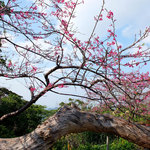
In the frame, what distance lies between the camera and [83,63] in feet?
11.6

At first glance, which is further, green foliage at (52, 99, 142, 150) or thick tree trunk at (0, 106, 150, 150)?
green foliage at (52, 99, 142, 150)

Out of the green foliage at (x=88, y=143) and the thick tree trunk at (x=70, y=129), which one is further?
the green foliage at (x=88, y=143)

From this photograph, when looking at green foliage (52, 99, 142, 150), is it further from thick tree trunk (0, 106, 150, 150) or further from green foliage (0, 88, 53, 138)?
thick tree trunk (0, 106, 150, 150)

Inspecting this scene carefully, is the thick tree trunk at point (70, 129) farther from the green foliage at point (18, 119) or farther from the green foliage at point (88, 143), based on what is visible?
the green foliage at point (18, 119)

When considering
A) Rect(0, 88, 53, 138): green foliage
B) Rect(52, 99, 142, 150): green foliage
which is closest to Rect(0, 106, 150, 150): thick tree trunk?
Rect(52, 99, 142, 150): green foliage

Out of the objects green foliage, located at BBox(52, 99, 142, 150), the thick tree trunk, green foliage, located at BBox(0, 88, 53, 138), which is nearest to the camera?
the thick tree trunk

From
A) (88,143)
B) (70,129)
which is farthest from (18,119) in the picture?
(70,129)

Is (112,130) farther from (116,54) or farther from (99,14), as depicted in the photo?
(99,14)

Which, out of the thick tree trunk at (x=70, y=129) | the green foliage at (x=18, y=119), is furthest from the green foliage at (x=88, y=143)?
the thick tree trunk at (x=70, y=129)

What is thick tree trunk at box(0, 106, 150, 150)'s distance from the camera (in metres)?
3.29

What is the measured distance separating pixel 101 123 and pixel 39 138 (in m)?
1.34

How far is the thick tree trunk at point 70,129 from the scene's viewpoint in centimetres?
329

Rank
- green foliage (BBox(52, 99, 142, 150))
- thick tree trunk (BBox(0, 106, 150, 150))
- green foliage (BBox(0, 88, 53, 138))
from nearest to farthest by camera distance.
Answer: thick tree trunk (BBox(0, 106, 150, 150)) → green foliage (BBox(52, 99, 142, 150)) → green foliage (BBox(0, 88, 53, 138))

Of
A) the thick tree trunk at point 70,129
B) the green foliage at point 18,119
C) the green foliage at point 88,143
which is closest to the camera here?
the thick tree trunk at point 70,129
